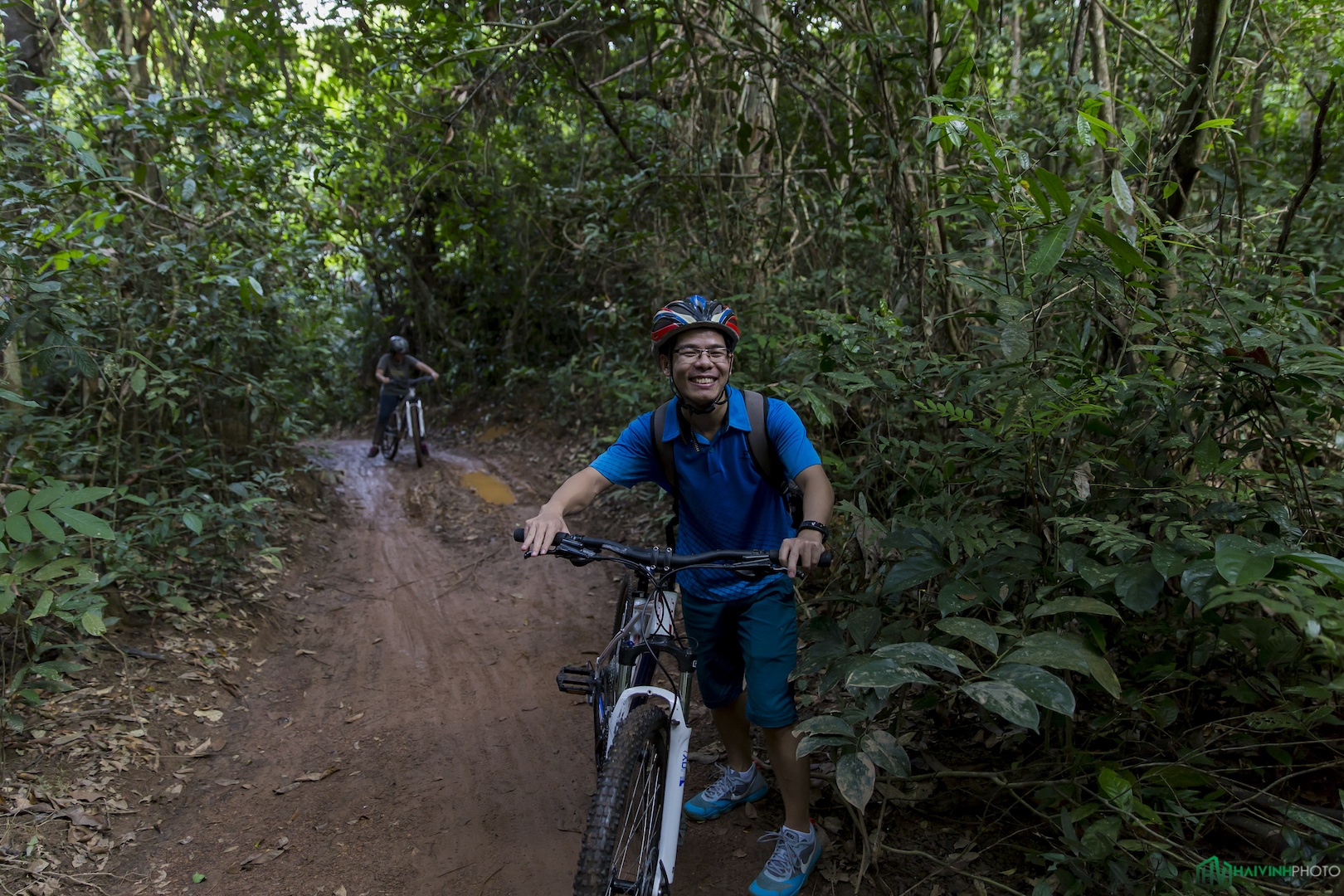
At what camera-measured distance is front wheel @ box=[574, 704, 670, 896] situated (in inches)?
80.8

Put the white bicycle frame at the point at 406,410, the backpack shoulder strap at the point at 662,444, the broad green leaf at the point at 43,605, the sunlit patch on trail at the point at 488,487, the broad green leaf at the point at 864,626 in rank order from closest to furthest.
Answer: the broad green leaf at the point at 864,626
the backpack shoulder strap at the point at 662,444
the broad green leaf at the point at 43,605
the sunlit patch on trail at the point at 488,487
the white bicycle frame at the point at 406,410

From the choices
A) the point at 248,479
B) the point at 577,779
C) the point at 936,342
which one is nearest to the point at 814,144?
the point at 936,342

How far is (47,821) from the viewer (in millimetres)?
3320

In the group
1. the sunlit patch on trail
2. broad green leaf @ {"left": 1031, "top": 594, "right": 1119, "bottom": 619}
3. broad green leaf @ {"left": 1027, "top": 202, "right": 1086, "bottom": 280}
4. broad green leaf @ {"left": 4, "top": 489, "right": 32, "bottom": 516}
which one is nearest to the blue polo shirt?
broad green leaf @ {"left": 1031, "top": 594, "right": 1119, "bottom": 619}

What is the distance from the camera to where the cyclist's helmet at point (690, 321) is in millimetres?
2727

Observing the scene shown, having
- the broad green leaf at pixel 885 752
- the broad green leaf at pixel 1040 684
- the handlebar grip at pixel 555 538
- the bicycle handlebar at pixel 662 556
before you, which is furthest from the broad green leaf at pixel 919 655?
the handlebar grip at pixel 555 538

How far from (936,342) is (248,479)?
6.14 m

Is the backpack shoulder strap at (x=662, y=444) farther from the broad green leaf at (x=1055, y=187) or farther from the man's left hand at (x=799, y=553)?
the broad green leaf at (x=1055, y=187)

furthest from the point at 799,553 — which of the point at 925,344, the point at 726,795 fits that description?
the point at 925,344

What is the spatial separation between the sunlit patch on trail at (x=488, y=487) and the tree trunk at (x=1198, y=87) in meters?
7.08

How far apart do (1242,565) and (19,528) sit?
→ 4279 mm

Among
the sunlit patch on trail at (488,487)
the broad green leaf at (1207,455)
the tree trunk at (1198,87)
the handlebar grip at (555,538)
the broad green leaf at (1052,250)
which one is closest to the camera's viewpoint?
the broad green leaf at (1052,250)

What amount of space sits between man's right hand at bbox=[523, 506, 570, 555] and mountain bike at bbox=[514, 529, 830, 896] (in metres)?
0.03

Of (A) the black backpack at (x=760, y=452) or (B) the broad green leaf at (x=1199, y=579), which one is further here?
(A) the black backpack at (x=760, y=452)
